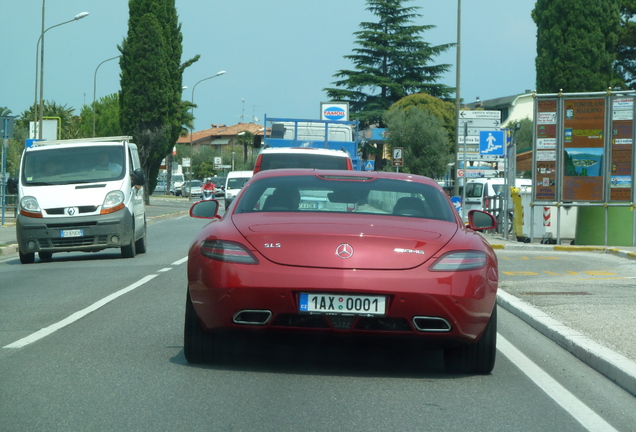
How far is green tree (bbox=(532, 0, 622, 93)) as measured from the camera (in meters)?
55.3

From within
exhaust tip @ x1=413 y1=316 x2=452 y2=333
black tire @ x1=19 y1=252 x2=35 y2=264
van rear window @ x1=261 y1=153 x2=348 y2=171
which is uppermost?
van rear window @ x1=261 y1=153 x2=348 y2=171

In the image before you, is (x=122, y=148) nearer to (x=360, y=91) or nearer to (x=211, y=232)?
(x=211, y=232)

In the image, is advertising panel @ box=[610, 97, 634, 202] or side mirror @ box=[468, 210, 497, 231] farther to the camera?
advertising panel @ box=[610, 97, 634, 202]

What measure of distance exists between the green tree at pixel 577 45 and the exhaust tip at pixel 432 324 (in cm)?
5051

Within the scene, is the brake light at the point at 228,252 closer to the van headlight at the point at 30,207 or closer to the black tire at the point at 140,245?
the van headlight at the point at 30,207

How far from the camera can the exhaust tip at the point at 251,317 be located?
6559 millimetres

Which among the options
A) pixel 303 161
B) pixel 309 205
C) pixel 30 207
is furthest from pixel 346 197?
pixel 303 161

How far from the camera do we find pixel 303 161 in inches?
734

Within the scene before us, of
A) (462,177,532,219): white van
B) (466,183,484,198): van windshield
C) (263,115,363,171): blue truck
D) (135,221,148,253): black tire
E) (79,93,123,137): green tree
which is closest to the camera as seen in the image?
(135,221,148,253): black tire

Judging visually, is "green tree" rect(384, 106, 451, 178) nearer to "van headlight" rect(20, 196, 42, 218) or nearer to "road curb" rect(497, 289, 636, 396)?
"van headlight" rect(20, 196, 42, 218)

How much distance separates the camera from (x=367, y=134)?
86562 millimetres

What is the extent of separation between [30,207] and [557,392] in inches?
Result: 483

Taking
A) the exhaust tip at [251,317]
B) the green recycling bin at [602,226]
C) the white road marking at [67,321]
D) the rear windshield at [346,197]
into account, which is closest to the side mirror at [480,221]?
the rear windshield at [346,197]

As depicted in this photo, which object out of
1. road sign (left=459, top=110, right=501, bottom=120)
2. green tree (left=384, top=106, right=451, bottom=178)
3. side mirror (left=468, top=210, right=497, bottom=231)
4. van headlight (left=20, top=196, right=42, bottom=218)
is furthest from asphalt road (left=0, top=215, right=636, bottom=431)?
green tree (left=384, top=106, right=451, bottom=178)
